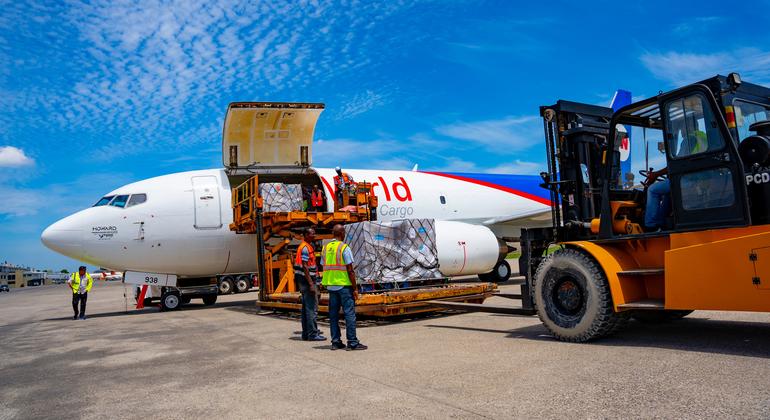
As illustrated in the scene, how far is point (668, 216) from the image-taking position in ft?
22.0

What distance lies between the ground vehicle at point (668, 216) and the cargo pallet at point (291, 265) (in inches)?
118

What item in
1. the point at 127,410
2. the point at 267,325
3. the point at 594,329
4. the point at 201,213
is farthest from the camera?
the point at 201,213

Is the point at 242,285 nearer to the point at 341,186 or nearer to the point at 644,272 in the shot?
the point at 341,186

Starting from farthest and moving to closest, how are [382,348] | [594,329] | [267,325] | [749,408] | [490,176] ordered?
[490,176] → [267,325] → [382,348] → [594,329] → [749,408]

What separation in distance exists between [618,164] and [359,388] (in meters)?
4.88

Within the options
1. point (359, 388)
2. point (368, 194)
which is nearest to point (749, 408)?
point (359, 388)

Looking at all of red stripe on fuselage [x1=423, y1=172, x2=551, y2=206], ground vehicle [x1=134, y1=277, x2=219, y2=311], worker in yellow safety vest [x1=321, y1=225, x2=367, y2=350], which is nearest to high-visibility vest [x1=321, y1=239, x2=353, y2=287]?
worker in yellow safety vest [x1=321, y1=225, x2=367, y2=350]

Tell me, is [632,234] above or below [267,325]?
above

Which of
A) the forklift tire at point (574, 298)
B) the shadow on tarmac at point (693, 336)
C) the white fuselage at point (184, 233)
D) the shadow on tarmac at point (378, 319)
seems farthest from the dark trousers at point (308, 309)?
the white fuselage at point (184, 233)

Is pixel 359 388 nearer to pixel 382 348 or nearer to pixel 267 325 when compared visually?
pixel 382 348

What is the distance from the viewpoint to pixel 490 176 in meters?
20.3

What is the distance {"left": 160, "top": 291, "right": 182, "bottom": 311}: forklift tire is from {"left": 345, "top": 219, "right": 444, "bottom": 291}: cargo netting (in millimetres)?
7122

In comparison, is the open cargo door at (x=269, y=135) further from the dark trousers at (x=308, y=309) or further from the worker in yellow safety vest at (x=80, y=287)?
the dark trousers at (x=308, y=309)

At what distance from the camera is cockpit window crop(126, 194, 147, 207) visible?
14594 mm
